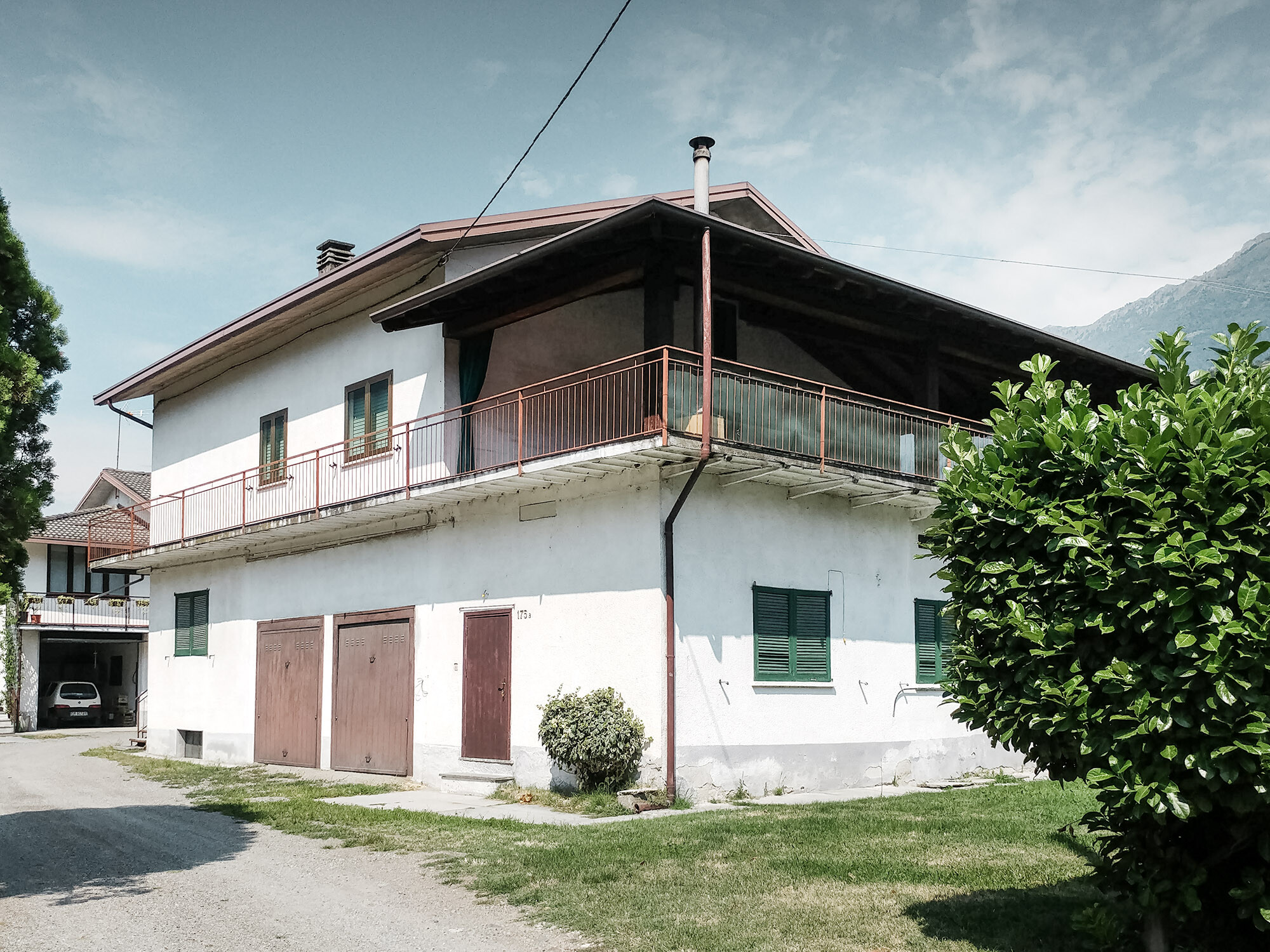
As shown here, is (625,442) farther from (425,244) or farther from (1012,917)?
(1012,917)

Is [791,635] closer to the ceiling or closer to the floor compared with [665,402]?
closer to the floor

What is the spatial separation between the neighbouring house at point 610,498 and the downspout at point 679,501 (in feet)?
0.13

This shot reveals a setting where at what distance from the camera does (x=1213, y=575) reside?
17.6 ft

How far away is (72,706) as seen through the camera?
38.2 meters

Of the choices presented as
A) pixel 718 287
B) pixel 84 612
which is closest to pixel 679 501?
pixel 718 287

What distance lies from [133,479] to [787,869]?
1664 inches

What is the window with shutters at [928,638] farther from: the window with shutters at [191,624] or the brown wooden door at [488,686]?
the window with shutters at [191,624]

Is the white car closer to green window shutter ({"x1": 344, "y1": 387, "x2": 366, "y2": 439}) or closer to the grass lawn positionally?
green window shutter ({"x1": 344, "y1": 387, "x2": 366, "y2": 439})

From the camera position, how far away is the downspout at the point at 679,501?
13422 mm

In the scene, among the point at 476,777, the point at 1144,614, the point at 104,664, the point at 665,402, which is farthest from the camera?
the point at 104,664

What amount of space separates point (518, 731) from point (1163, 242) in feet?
590

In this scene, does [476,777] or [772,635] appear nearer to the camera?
[772,635]

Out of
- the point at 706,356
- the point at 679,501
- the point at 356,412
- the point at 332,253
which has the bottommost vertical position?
the point at 679,501

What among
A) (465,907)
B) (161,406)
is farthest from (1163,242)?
(465,907)
